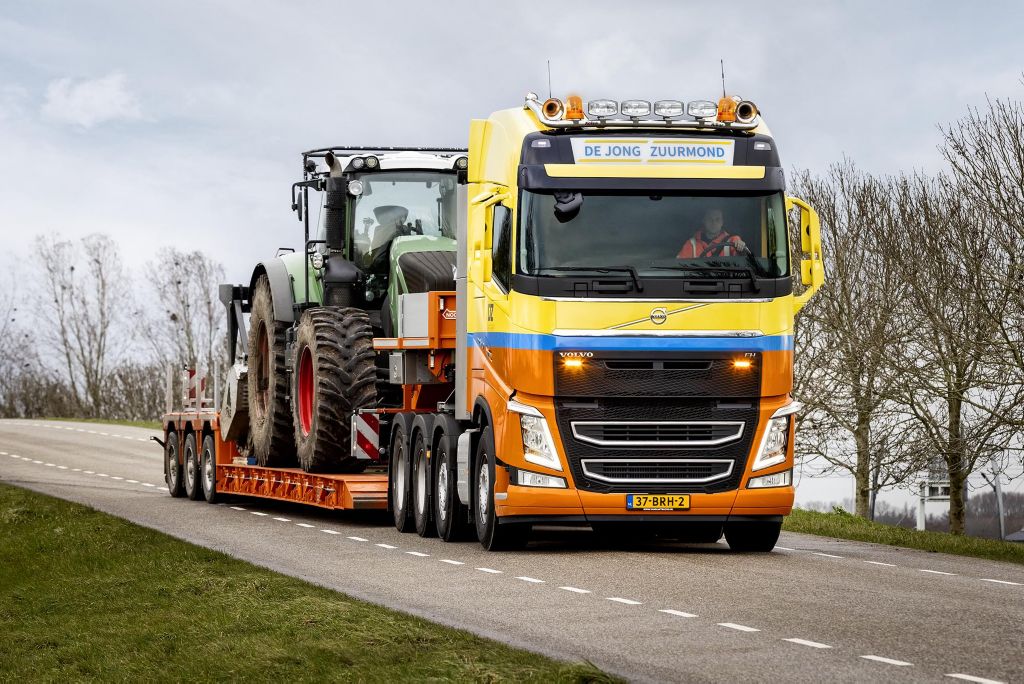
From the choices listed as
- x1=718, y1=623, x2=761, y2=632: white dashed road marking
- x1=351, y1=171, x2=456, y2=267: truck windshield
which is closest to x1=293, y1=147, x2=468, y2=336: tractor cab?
x1=351, y1=171, x2=456, y2=267: truck windshield

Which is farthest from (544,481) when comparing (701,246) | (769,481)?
(701,246)

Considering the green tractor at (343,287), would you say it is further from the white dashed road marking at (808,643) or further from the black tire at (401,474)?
the white dashed road marking at (808,643)

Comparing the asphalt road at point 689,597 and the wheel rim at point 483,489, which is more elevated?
the wheel rim at point 483,489

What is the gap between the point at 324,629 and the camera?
34.3ft

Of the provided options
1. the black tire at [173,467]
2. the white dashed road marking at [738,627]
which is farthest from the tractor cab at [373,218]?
the white dashed road marking at [738,627]

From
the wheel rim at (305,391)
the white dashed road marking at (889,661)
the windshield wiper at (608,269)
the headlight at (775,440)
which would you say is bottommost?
the white dashed road marking at (889,661)

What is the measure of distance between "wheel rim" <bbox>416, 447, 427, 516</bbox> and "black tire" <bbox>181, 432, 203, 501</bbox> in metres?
8.82

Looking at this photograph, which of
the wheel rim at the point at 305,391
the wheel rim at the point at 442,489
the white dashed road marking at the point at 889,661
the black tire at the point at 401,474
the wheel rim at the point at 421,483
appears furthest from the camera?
the wheel rim at the point at 305,391

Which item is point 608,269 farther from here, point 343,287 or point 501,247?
point 343,287

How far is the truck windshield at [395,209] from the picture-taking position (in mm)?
21234

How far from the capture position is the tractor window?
15500 mm

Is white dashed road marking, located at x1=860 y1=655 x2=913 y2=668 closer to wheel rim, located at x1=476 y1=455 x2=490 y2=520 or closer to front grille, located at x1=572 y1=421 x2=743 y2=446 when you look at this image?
front grille, located at x1=572 y1=421 x2=743 y2=446

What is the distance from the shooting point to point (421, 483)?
59.6 ft

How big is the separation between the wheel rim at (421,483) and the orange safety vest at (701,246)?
426 cm
